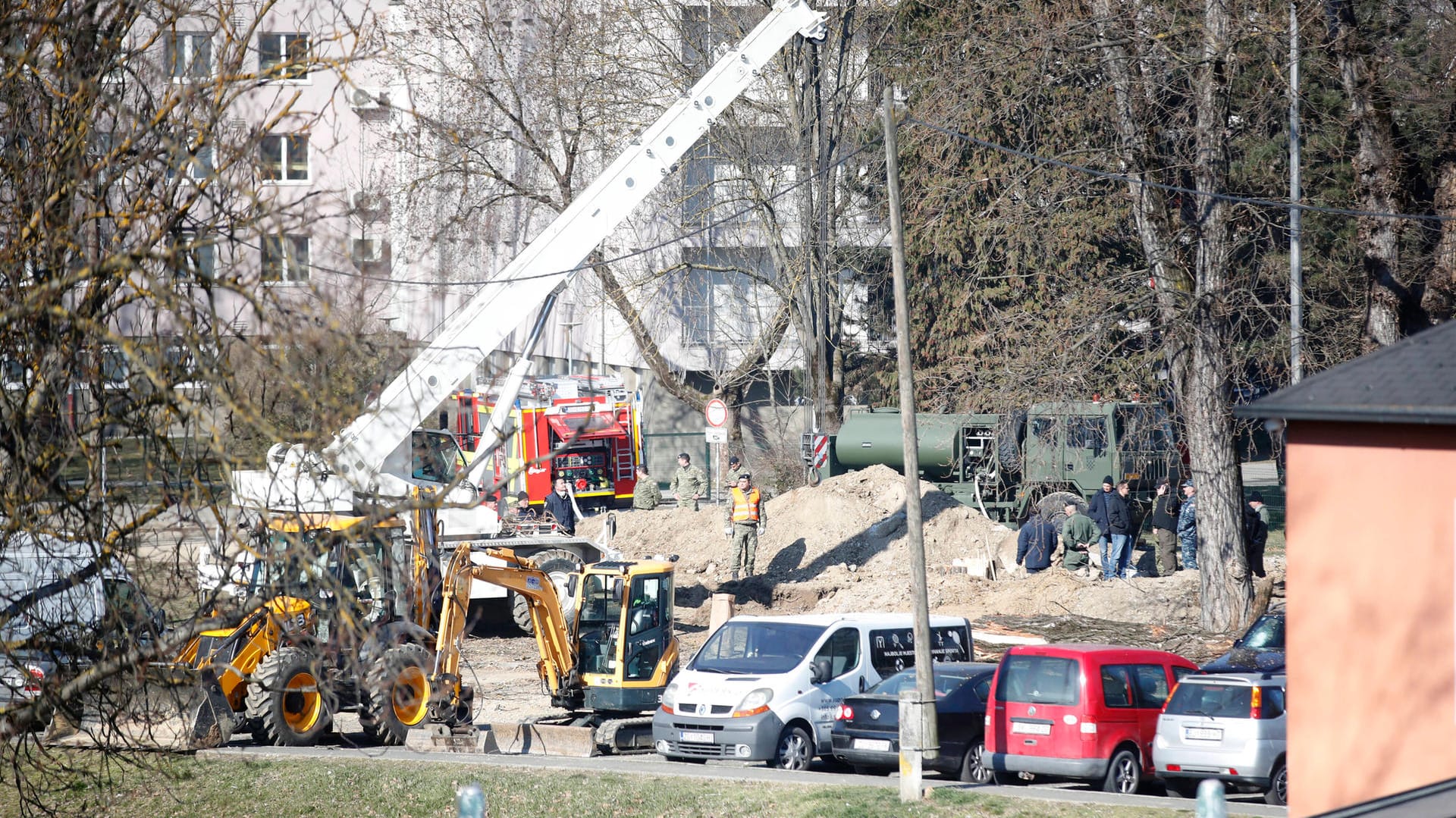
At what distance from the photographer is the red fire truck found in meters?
33.7

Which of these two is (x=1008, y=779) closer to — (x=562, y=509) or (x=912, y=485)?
(x=912, y=485)

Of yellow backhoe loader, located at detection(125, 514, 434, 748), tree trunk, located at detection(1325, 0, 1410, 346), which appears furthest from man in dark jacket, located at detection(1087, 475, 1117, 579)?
yellow backhoe loader, located at detection(125, 514, 434, 748)

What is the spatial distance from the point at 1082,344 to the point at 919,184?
3.95m

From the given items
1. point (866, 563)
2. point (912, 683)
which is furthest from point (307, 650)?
point (866, 563)

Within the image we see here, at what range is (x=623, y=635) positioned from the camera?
17297 mm

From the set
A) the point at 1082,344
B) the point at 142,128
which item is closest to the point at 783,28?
the point at 1082,344

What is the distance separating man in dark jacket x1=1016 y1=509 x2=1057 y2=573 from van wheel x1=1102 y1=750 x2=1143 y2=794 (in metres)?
12.6

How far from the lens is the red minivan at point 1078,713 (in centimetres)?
1394

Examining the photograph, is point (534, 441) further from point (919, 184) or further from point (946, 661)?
point (946, 661)

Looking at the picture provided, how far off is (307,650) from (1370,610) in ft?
24.7

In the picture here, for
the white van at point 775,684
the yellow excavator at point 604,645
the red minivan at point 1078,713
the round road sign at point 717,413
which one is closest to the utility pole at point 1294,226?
the red minivan at point 1078,713

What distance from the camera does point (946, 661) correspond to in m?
17.3

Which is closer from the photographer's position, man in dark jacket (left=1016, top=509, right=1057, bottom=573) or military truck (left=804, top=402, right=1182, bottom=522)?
man in dark jacket (left=1016, top=509, right=1057, bottom=573)

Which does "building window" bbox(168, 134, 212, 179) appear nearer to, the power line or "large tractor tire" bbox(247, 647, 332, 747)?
"large tractor tire" bbox(247, 647, 332, 747)
